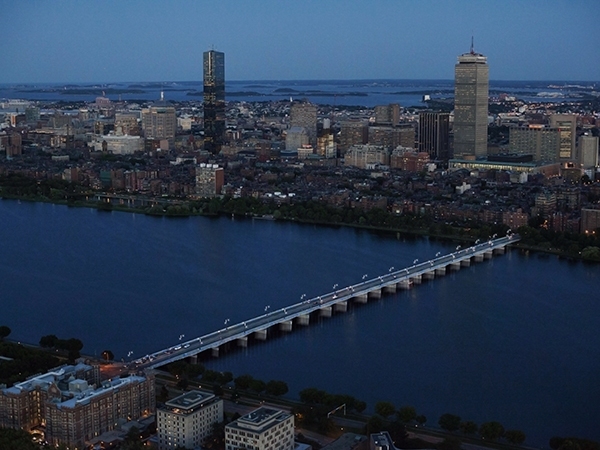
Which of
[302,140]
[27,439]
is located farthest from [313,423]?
[302,140]

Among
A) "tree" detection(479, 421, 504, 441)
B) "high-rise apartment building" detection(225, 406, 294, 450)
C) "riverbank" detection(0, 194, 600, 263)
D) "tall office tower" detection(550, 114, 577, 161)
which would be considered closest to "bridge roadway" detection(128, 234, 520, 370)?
"riverbank" detection(0, 194, 600, 263)

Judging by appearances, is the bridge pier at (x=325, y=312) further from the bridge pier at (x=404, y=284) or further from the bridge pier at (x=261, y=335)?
the bridge pier at (x=404, y=284)

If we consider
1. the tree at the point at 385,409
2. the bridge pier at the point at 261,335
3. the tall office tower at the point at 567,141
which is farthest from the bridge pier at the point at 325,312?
the tall office tower at the point at 567,141

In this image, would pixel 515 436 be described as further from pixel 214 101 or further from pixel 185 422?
pixel 214 101

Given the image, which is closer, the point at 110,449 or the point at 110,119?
the point at 110,449

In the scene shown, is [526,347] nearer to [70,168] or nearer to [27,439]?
[27,439]
